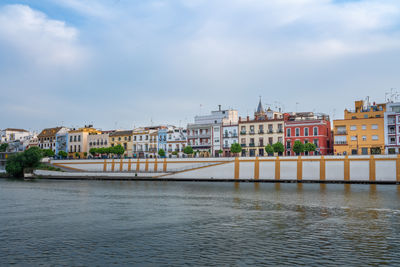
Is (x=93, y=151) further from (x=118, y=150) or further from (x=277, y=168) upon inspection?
(x=277, y=168)

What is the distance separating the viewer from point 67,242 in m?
22.9

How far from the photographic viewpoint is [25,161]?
9231 cm

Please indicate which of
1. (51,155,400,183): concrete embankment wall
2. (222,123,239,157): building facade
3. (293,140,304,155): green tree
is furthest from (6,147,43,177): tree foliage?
(293,140,304,155): green tree

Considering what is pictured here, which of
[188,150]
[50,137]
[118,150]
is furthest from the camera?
[50,137]

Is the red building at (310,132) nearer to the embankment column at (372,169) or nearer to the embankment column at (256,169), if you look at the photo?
the embankment column at (256,169)

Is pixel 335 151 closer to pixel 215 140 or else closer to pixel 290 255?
pixel 215 140

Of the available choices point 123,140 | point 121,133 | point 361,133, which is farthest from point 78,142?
point 361,133

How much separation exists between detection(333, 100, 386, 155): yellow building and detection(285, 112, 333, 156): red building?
9.69 ft

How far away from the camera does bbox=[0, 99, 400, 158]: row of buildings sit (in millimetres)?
78375

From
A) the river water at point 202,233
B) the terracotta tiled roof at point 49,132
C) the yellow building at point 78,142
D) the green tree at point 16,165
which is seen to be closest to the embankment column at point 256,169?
the river water at point 202,233

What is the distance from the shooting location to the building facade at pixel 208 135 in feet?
318

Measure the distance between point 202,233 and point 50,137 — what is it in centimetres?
11499

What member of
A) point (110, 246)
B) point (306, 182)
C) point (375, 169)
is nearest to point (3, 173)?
point (306, 182)

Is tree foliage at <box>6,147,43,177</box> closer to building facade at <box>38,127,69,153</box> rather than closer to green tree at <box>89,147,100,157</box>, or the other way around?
green tree at <box>89,147,100,157</box>
